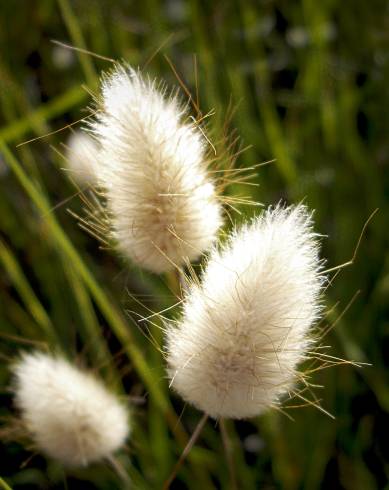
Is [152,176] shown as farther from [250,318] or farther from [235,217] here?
[235,217]

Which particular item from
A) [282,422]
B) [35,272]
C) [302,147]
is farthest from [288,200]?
Answer: [35,272]

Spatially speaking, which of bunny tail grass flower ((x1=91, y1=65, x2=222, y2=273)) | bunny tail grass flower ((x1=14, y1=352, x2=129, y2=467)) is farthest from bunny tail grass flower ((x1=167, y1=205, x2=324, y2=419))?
bunny tail grass flower ((x1=14, y1=352, x2=129, y2=467))

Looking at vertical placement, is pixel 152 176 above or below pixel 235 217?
above

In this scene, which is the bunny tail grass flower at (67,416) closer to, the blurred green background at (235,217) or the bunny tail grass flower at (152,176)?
the blurred green background at (235,217)

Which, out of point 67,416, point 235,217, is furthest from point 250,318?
point 235,217

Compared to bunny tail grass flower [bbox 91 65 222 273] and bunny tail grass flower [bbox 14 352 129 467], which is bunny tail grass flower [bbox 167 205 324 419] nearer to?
→ bunny tail grass flower [bbox 91 65 222 273]

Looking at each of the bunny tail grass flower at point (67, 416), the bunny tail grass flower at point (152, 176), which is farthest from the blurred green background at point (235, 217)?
the bunny tail grass flower at point (152, 176)

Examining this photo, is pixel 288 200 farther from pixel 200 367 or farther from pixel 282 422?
pixel 200 367
